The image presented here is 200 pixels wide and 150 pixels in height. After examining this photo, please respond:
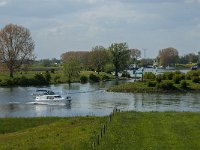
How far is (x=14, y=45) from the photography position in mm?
149125

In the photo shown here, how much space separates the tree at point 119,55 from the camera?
633 ft

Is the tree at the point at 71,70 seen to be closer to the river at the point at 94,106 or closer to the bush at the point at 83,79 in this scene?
the bush at the point at 83,79

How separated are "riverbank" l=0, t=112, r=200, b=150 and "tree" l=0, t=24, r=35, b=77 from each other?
107 metres

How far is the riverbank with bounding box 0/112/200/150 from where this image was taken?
28859 mm

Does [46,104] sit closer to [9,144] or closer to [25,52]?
[9,144]

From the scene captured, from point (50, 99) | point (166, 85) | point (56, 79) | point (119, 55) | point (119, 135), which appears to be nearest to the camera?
point (119, 135)

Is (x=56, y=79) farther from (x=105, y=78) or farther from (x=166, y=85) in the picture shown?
(x=166, y=85)

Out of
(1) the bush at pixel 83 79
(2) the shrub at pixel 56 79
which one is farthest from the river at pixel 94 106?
(1) the bush at pixel 83 79

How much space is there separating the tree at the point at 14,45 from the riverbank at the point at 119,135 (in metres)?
107

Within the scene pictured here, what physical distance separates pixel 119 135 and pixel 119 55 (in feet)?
535

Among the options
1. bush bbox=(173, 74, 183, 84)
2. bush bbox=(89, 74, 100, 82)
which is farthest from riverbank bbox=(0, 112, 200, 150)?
bush bbox=(89, 74, 100, 82)

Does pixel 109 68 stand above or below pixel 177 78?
above

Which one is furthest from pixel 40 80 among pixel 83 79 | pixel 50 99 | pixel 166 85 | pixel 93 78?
pixel 50 99

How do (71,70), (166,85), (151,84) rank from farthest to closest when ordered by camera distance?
(71,70) → (151,84) → (166,85)
